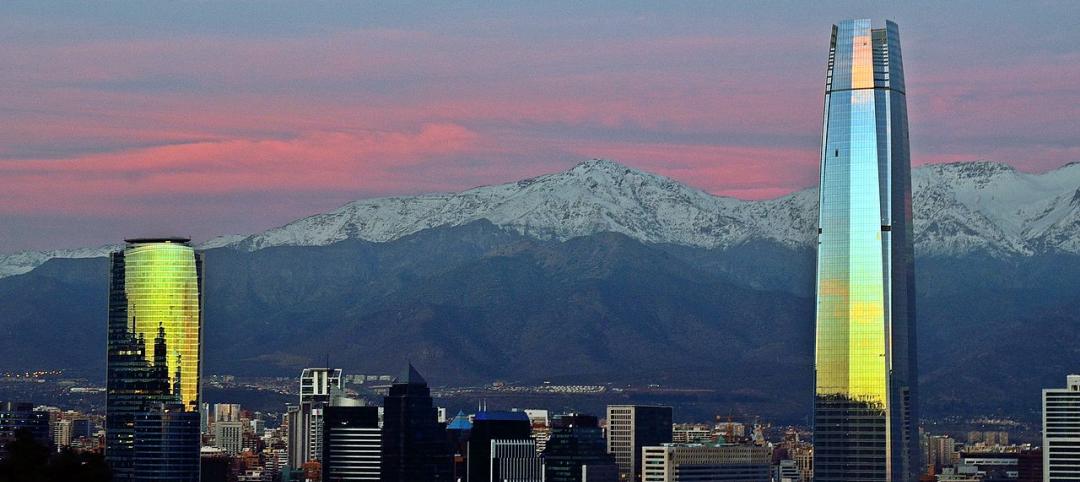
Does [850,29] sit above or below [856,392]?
above

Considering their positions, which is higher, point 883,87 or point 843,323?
point 883,87

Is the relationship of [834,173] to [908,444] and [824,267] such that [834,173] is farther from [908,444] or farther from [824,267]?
[908,444]

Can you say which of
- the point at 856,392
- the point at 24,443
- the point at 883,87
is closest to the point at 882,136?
the point at 883,87

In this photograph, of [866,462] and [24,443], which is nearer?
[24,443]

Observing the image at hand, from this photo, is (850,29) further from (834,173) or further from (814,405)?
(814,405)

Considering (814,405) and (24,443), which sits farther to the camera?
(814,405)

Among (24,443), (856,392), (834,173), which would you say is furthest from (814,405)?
(24,443)

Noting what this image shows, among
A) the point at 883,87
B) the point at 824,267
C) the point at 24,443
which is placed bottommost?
the point at 24,443
